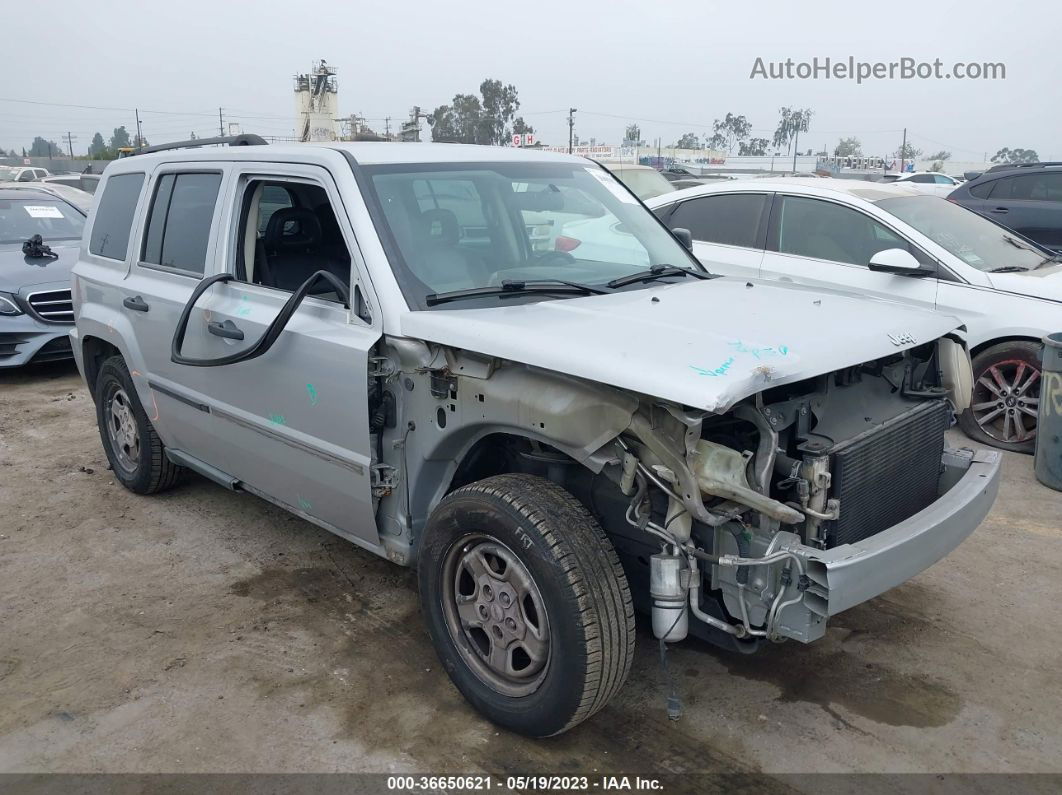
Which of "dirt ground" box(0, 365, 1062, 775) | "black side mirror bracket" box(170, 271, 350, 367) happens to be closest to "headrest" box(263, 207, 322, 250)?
"black side mirror bracket" box(170, 271, 350, 367)

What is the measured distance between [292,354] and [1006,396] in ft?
15.9

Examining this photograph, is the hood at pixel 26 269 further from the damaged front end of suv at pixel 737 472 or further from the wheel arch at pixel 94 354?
the damaged front end of suv at pixel 737 472

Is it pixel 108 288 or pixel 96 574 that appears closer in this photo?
pixel 96 574

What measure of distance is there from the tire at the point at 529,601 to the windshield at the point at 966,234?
473 cm

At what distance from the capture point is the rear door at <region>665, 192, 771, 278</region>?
7227 mm

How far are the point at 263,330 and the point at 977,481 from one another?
2958 millimetres

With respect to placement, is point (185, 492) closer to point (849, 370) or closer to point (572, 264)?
point (572, 264)

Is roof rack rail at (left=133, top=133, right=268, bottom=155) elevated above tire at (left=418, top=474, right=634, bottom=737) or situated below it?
above

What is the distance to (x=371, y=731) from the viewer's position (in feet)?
10.8

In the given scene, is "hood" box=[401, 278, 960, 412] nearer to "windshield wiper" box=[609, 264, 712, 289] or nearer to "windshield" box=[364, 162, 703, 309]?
"windshield wiper" box=[609, 264, 712, 289]

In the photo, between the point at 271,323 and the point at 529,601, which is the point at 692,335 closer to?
the point at 529,601

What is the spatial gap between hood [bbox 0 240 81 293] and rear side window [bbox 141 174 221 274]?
471cm

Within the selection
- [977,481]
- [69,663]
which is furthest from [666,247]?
[69,663]

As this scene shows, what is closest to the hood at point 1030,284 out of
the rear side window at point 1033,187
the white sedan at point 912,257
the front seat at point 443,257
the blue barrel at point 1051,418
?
the white sedan at point 912,257
